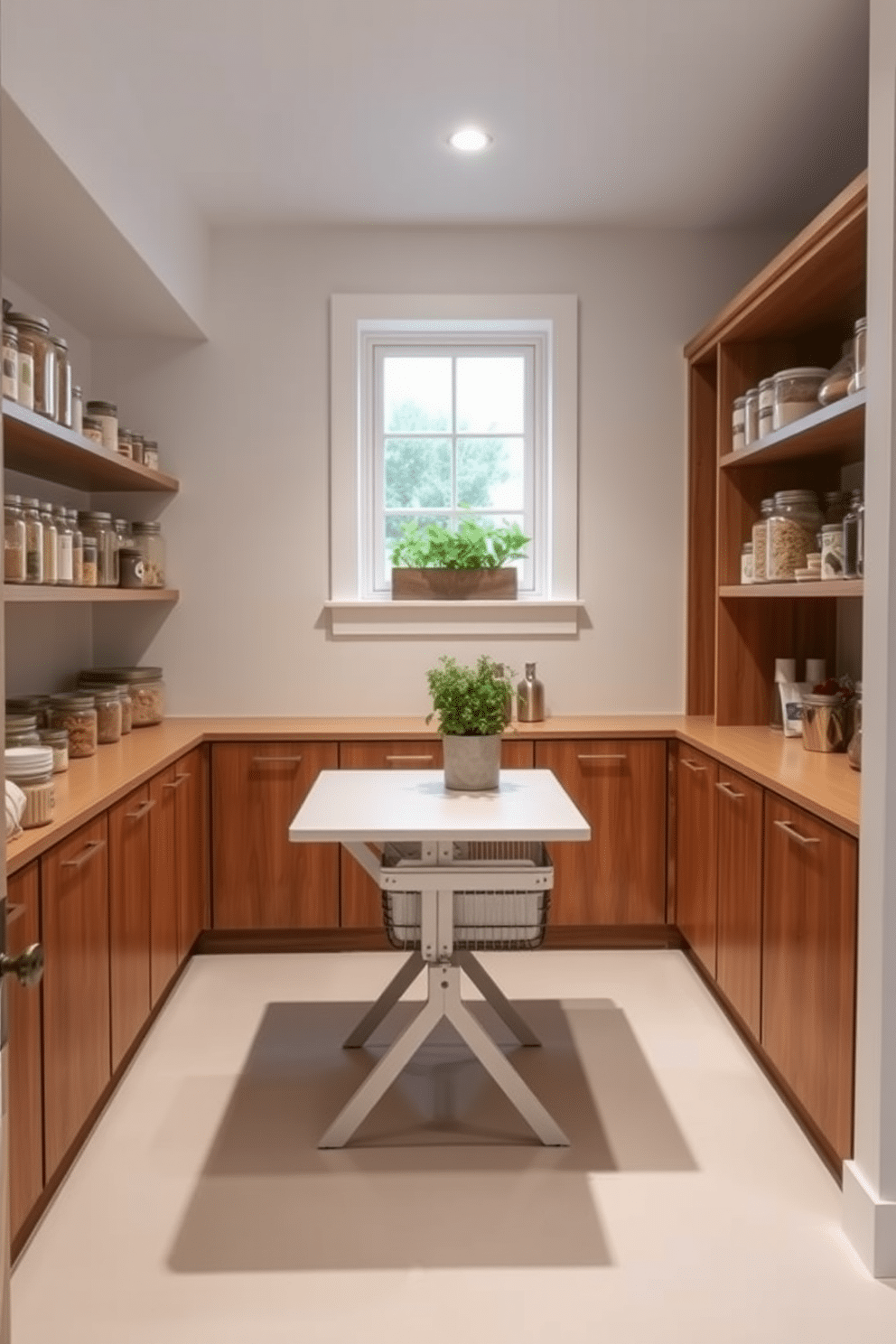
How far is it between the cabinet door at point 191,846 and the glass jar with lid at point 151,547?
70 cm

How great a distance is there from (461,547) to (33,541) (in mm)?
1963

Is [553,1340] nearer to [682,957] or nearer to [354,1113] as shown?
[354,1113]

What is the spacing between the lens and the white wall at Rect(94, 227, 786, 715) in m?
4.59

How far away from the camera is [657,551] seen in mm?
4691

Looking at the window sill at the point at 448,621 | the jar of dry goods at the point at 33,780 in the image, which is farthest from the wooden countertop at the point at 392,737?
the window sill at the point at 448,621

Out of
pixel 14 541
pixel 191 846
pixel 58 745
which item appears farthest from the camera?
pixel 191 846

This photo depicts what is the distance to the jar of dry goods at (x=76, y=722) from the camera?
3.62 m

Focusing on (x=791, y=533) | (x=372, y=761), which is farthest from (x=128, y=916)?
(x=791, y=533)

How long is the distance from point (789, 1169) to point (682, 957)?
157 cm


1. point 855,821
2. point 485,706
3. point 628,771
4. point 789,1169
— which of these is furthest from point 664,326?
point 789,1169

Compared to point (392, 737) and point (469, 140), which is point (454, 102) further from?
point (392, 737)

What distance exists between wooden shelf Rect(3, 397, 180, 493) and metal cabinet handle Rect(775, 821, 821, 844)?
2.00 metres

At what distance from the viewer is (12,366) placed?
2770 mm

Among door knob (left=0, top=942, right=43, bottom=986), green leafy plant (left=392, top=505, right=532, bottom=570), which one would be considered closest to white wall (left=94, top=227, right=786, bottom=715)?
green leafy plant (left=392, top=505, right=532, bottom=570)
